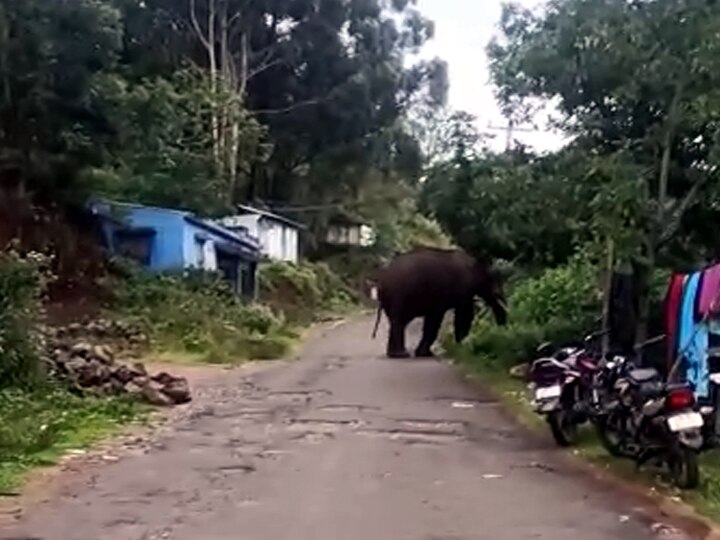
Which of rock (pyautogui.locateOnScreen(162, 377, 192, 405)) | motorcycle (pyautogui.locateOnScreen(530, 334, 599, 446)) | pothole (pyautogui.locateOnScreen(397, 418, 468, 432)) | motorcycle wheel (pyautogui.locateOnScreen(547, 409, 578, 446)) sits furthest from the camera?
rock (pyautogui.locateOnScreen(162, 377, 192, 405))

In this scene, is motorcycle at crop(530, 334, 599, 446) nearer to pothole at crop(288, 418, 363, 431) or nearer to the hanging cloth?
the hanging cloth

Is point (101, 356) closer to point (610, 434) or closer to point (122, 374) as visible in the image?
point (122, 374)

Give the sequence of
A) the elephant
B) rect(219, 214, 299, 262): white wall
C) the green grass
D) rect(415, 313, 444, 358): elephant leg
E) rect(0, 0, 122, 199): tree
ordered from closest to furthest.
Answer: the green grass → rect(0, 0, 122, 199): tree → rect(415, 313, 444, 358): elephant leg → the elephant → rect(219, 214, 299, 262): white wall

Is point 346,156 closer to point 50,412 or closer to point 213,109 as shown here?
point 213,109

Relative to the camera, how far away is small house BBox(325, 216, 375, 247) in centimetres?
6688

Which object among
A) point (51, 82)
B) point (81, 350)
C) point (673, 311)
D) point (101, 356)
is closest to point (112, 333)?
point (51, 82)

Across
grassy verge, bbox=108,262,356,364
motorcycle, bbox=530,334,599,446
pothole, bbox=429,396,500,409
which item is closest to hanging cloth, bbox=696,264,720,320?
motorcycle, bbox=530,334,599,446

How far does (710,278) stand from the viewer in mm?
14398

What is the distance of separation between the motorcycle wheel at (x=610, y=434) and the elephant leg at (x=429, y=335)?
18233mm

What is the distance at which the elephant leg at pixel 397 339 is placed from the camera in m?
32.1

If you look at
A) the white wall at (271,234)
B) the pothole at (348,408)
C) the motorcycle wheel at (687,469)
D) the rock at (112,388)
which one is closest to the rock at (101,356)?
the rock at (112,388)

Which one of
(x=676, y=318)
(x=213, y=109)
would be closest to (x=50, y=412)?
(x=676, y=318)

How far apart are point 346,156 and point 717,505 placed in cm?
4618

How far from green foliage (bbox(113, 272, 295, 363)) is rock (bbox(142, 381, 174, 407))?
33.7 feet
